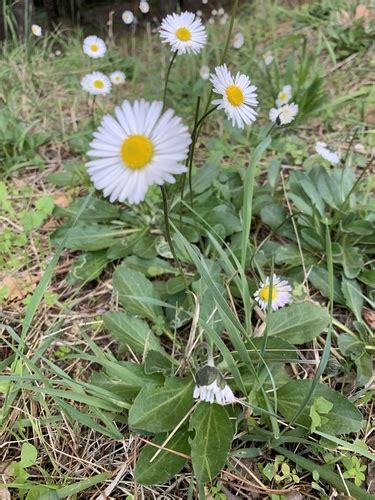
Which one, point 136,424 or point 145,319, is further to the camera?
point 145,319

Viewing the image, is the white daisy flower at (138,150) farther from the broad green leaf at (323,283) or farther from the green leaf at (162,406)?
the broad green leaf at (323,283)

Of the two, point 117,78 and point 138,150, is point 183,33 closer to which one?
point 138,150

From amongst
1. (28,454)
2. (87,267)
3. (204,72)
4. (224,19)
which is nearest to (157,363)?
(28,454)

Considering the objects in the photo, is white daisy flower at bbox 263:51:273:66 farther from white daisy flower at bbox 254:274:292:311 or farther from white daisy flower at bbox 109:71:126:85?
white daisy flower at bbox 254:274:292:311

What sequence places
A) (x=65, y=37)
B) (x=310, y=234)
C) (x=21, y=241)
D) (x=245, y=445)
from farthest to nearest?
(x=65, y=37) < (x=21, y=241) < (x=310, y=234) < (x=245, y=445)

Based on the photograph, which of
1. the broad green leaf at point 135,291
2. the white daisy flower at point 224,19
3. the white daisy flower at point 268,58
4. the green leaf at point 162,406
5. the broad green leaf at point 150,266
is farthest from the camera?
the white daisy flower at point 224,19

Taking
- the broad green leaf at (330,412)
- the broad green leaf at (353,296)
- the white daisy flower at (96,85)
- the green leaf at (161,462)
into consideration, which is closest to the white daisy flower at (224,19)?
the white daisy flower at (96,85)

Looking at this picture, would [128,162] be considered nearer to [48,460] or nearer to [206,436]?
[206,436]

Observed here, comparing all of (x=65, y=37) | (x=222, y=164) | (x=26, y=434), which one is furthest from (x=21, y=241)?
(x=65, y=37)

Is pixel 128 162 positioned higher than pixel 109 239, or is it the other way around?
pixel 128 162
